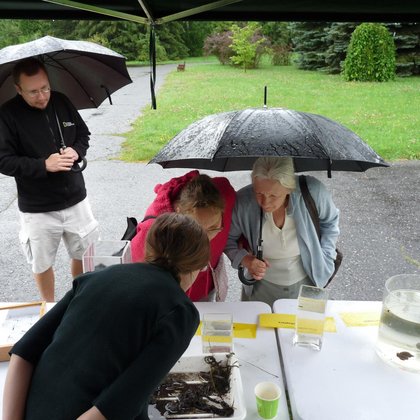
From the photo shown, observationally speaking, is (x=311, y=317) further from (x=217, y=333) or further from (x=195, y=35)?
(x=195, y=35)

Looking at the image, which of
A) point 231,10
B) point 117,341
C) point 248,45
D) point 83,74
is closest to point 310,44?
point 248,45

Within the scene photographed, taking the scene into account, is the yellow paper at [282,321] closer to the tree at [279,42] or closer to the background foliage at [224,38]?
the background foliage at [224,38]

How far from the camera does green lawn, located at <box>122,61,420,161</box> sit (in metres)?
7.91

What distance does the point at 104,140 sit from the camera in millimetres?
8477

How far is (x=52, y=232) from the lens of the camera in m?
2.70

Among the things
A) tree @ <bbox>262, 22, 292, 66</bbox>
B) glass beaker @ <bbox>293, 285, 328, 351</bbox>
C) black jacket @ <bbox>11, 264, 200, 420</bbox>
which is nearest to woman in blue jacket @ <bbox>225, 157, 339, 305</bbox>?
glass beaker @ <bbox>293, 285, 328, 351</bbox>

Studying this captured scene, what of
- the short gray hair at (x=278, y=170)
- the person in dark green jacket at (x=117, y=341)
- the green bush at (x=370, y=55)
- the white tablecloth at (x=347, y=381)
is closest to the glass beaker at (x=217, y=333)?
the white tablecloth at (x=347, y=381)

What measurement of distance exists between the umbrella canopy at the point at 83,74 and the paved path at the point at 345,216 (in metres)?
1.59

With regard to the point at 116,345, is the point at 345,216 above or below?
below

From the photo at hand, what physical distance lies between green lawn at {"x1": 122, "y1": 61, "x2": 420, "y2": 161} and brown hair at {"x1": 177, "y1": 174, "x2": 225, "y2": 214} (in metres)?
5.29

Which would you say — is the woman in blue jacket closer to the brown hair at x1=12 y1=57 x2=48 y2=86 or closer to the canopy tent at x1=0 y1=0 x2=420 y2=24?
the canopy tent at x1=0 y1=0 x2=420 y2=24

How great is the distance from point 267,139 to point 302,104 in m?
9.37

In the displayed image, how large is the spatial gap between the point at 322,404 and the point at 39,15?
2348 millimetres

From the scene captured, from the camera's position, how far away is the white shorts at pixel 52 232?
105 inches
